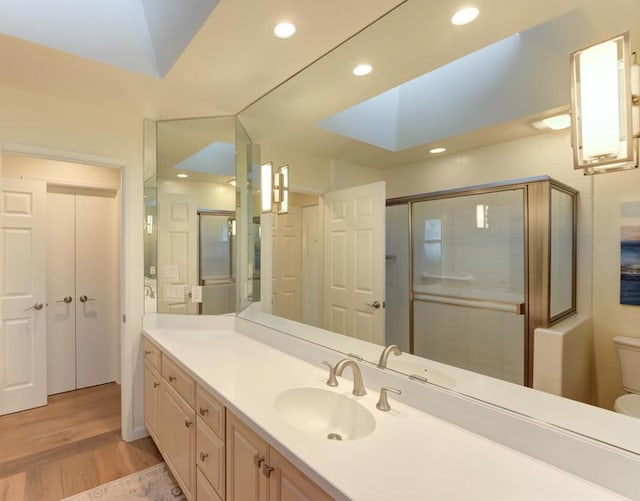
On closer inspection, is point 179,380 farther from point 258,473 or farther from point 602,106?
point 602,106

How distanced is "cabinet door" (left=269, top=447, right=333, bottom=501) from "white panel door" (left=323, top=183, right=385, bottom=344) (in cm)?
72

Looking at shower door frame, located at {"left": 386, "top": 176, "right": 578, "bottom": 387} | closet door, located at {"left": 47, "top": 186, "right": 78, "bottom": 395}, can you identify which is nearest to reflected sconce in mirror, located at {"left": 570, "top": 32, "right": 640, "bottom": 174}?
shower door frame, located at {"left": 386, "top": 176, "right": 578, "bottom": 387}

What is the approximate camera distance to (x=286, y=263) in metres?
2.44

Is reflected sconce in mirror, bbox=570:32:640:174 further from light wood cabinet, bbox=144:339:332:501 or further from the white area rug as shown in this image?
the white area rug

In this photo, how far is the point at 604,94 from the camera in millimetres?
953

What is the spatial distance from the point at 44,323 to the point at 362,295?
122 inches

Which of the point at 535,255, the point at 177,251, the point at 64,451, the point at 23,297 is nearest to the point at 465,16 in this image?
the point at 535,255

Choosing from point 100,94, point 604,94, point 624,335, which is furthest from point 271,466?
point 100,94

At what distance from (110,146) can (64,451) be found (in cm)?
220

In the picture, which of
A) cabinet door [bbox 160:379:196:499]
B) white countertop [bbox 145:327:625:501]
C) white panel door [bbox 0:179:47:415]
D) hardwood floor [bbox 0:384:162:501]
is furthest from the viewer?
white panel door [bbox 0:179:47:415]

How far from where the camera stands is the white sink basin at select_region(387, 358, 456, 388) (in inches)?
49.9

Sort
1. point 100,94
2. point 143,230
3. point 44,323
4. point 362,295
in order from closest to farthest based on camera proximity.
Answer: point 362,295 < point 100,94 < point 143,230 < point 44,323

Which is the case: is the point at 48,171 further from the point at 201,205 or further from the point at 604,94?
the point at 604,94

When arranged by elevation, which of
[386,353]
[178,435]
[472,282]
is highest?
[472,282]
